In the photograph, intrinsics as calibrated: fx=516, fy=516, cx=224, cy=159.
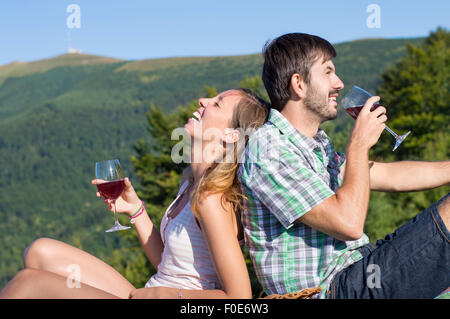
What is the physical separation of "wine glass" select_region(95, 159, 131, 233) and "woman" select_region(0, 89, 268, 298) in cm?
7

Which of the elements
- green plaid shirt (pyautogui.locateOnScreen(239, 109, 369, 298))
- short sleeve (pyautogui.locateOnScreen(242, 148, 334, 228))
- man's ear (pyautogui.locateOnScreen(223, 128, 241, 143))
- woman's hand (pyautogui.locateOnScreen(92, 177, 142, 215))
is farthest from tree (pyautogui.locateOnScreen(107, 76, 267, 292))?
short sleeve (pyautogui.locateOnScreen(242, 148, 334, 228))

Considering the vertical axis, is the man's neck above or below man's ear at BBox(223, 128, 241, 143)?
above

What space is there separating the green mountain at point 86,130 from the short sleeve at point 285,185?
81.9m

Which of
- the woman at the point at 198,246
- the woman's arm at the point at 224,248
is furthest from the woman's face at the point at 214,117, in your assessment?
the woman's arm at the point at 224,248

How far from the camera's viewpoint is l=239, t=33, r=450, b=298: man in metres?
2.24

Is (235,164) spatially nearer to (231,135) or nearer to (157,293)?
(231,135)

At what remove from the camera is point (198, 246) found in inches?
102

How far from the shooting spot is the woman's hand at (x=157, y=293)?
2.45 metres

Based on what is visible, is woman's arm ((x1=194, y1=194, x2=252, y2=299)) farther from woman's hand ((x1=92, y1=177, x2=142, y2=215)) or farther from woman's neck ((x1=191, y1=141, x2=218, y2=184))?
woman's hand ((x1=92, y1=177, x2=142, y2=215))

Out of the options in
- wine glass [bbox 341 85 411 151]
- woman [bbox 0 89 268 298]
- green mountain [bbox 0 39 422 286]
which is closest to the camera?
woman [bbox 0 89 268 298]
